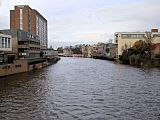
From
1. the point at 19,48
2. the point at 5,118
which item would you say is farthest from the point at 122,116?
the point at 19,48

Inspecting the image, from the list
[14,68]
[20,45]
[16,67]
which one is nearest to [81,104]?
[14,68]

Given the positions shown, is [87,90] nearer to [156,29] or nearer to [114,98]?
[114,98]

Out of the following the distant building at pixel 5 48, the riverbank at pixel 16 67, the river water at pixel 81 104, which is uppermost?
the distant building at pixel 5 48

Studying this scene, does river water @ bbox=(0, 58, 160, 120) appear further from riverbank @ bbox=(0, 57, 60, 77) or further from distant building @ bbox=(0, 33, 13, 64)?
distant building @ bbox=(0, 33, 13, 64)

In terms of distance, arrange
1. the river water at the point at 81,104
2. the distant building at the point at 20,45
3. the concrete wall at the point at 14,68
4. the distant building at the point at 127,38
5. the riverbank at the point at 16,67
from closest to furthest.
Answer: the river water at the point at 81,104 < the concrete wall at the point at 14,68 < the riverbank at the point at 16,67 < the distant building at the point at 20,45 < the distant building at the point at 127,38

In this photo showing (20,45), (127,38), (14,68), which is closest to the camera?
(14,68)

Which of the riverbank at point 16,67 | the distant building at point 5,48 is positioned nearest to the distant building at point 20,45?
the riverbank at point 16,67

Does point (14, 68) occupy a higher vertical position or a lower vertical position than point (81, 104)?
higher

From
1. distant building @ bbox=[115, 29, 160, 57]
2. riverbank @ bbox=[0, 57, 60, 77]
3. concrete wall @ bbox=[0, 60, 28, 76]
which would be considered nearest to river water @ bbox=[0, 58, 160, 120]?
concrete wall @ bbox=[0, 60, 28, 76]

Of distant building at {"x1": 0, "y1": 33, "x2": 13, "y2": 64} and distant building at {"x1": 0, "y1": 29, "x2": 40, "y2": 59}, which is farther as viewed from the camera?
distant building at {"x1": 0, "y1": 29, "x2": 40, "y2": 59}

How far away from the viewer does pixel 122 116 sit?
20.8m

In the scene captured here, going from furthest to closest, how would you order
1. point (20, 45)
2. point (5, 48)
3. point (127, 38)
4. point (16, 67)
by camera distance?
point (127, 38) < point (20, 45) < point (5, 48) < point (16, 67)

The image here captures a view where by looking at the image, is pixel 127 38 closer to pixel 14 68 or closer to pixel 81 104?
pixel 14 68

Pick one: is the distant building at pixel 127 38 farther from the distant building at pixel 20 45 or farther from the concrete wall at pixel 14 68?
the concrete wall at pixel 14 68
